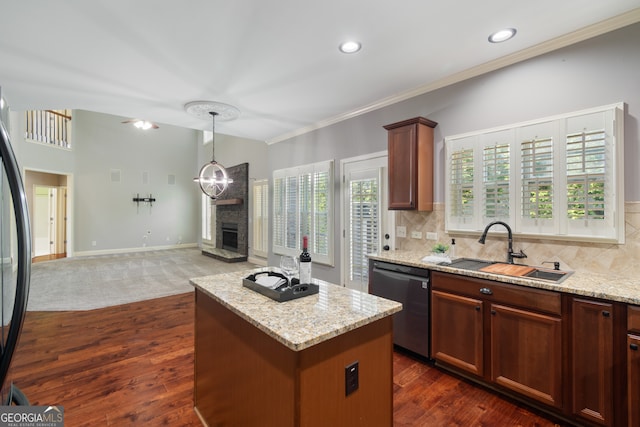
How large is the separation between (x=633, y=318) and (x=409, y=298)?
4.65ft

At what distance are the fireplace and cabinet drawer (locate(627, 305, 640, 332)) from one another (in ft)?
25.8

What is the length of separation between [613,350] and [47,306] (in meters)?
6.20

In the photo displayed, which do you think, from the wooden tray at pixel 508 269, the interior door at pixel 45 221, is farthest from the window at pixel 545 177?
the interior door at pixel 45 221

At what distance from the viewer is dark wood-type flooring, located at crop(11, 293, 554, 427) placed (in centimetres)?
203

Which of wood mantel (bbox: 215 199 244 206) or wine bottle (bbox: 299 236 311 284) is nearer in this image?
wine bottle (bbox: 299 236 311 284)

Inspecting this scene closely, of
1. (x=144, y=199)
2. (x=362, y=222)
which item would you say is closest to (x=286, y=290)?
(x=362, y=222)

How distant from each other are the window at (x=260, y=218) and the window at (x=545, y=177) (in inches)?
189

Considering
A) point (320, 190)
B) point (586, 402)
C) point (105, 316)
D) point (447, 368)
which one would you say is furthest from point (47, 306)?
point (586, 402)

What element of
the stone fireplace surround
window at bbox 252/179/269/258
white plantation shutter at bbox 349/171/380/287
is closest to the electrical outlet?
white plantation shutter at bbox 349/171/380/287

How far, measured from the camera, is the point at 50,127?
25.5ft

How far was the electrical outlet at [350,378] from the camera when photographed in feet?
4.22

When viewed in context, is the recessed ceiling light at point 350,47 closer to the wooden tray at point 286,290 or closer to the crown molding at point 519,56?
the crown molding at point 519,56

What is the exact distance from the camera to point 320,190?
15.3 ft

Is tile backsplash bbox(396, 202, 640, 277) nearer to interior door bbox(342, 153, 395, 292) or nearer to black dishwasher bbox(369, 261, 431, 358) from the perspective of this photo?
interior door bbox(342, 153, 395, 292)
